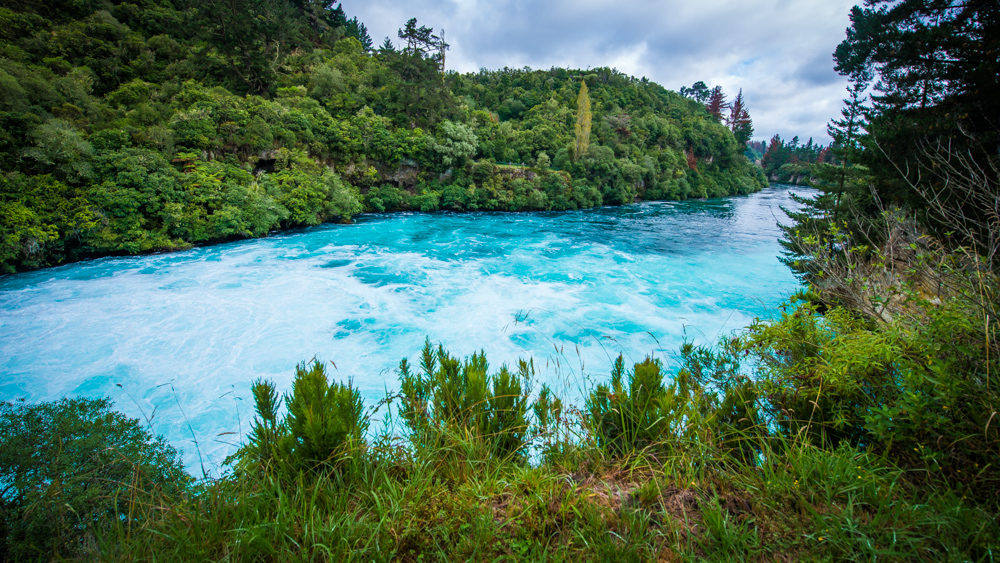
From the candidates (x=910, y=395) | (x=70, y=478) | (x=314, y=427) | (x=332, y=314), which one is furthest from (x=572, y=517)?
(x=332, y=314)

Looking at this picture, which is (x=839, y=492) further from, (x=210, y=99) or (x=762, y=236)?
(x=210, y=99)

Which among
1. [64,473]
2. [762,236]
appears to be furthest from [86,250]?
[762,236]

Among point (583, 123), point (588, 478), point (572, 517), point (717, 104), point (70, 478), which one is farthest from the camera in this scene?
point (717, 104)

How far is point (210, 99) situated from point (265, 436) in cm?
2232

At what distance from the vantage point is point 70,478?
219 centimetres

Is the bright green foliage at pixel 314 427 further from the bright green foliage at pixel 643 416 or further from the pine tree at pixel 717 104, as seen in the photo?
the pine tree at pixel 717 104

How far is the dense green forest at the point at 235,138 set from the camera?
35.8 ft

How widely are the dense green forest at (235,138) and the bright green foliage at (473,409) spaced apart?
14.6 meters

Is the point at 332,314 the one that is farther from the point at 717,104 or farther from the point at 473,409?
the point at 717,104

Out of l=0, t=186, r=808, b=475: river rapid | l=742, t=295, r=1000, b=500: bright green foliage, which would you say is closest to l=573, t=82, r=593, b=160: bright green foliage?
l=0, t=186, r=808, b=475: river rapid

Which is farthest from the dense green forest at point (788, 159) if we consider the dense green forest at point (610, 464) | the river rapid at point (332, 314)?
the dense green forest at point (610, 464)

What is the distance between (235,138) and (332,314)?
1414 centimetres

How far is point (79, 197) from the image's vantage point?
1067 centimetres

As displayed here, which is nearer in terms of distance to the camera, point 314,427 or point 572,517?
point 572,517
